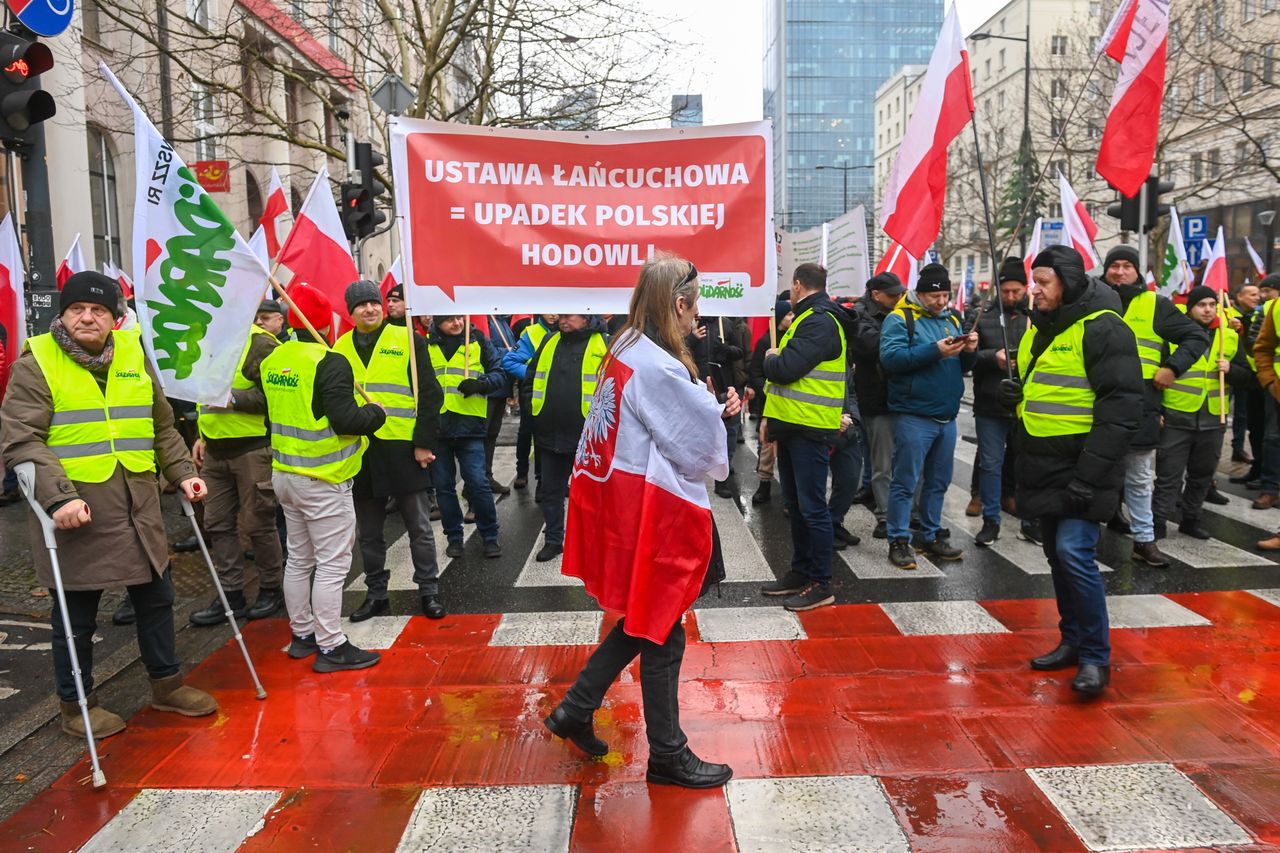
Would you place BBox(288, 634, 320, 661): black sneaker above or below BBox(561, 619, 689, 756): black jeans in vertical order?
below

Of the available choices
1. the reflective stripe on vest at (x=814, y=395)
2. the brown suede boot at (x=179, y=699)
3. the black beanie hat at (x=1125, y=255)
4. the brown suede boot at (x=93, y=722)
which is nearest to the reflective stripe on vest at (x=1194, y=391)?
the black beanie hat at (x=1125, y=255)

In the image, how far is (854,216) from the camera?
10.0m

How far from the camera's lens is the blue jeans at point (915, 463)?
6598mm

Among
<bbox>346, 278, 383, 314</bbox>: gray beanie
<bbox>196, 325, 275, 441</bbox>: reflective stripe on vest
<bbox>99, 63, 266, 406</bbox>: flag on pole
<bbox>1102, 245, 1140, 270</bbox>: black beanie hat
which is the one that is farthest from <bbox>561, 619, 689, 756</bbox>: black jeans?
<bbox>1102, 245, 1140, 270</bbox>: black beanie hat

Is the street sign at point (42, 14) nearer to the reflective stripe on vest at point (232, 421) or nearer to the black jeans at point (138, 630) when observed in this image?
the reflective stripe on vest at point (232, 421)

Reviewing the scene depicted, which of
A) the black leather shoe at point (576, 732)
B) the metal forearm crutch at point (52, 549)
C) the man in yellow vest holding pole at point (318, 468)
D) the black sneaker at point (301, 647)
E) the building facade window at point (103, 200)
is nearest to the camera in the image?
the black leather shoe at point (576, 732)

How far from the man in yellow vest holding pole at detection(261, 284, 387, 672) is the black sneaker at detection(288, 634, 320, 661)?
11 centimetres

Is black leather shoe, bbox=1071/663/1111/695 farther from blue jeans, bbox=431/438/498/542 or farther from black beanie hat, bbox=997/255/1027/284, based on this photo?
blue jeans, bbox=431/438/498/542

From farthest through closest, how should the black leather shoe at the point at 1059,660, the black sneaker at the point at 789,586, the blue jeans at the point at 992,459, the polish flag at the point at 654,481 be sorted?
1. the blue jeans at the point at 992,459
2. the black sneaker at the point at 789,586
3. the black leather shoe at the point at 1059,660
4. the polish flag at the point at 654,481

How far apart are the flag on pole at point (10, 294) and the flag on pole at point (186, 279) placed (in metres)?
2.91

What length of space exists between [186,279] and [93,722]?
2097 mm

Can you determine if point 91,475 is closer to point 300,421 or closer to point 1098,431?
point 300,421

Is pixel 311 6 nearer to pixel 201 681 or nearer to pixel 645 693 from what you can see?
pixel 201 681

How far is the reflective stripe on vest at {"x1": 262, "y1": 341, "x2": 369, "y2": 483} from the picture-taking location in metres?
4.83
